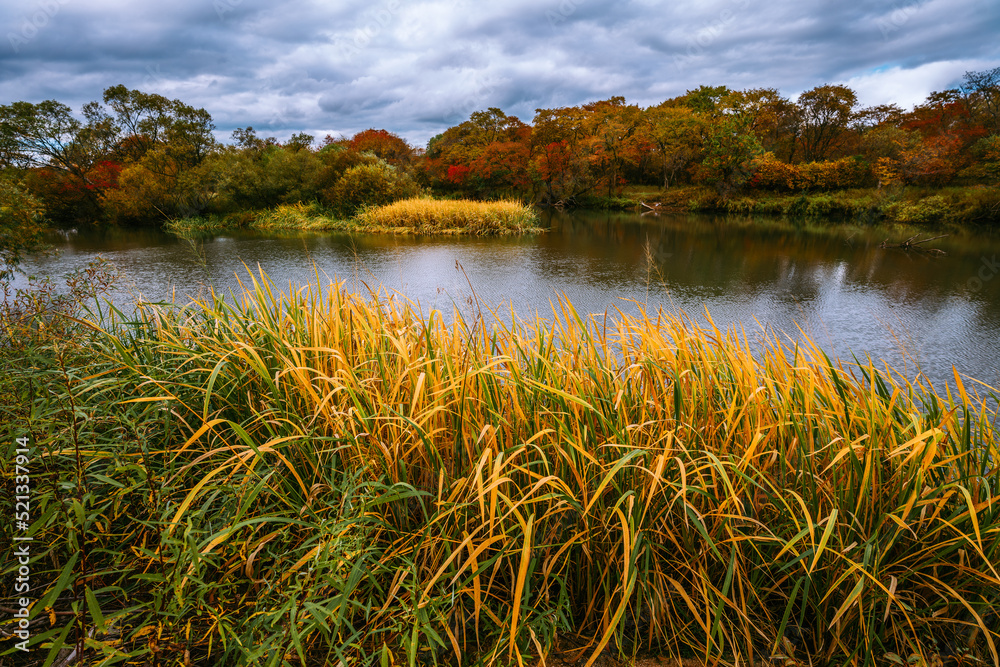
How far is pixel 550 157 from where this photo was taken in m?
24.3

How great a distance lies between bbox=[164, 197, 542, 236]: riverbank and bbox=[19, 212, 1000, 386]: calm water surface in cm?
158

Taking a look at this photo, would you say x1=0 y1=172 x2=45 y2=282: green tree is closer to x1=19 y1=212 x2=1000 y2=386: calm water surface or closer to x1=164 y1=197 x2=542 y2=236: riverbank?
x1=19 y1=212 x2=1000 y2=386: calm water surface

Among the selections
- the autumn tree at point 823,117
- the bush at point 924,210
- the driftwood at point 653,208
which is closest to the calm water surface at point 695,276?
the bush at point 924,210

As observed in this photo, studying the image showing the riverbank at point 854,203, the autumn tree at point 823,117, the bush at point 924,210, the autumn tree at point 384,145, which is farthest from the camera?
the autumn tree at point 384,145

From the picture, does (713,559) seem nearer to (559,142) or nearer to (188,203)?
(188,203)

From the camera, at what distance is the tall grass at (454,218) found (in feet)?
43.0

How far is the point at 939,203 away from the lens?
48.7 ft

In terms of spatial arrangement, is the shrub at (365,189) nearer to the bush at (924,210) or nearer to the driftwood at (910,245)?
the driftwood at (910,245)

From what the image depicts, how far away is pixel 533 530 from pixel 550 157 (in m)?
25.4

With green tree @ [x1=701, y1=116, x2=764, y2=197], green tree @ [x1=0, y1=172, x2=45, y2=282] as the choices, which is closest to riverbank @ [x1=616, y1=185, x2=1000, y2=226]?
green tree @ [x1=701, y1=116, x2=764, y2=197]

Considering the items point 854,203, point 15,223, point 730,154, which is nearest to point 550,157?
point 730,154

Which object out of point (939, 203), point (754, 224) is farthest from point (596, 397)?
point (939, 203)

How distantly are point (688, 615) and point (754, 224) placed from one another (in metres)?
16.6

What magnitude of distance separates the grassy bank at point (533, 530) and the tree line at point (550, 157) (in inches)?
661
